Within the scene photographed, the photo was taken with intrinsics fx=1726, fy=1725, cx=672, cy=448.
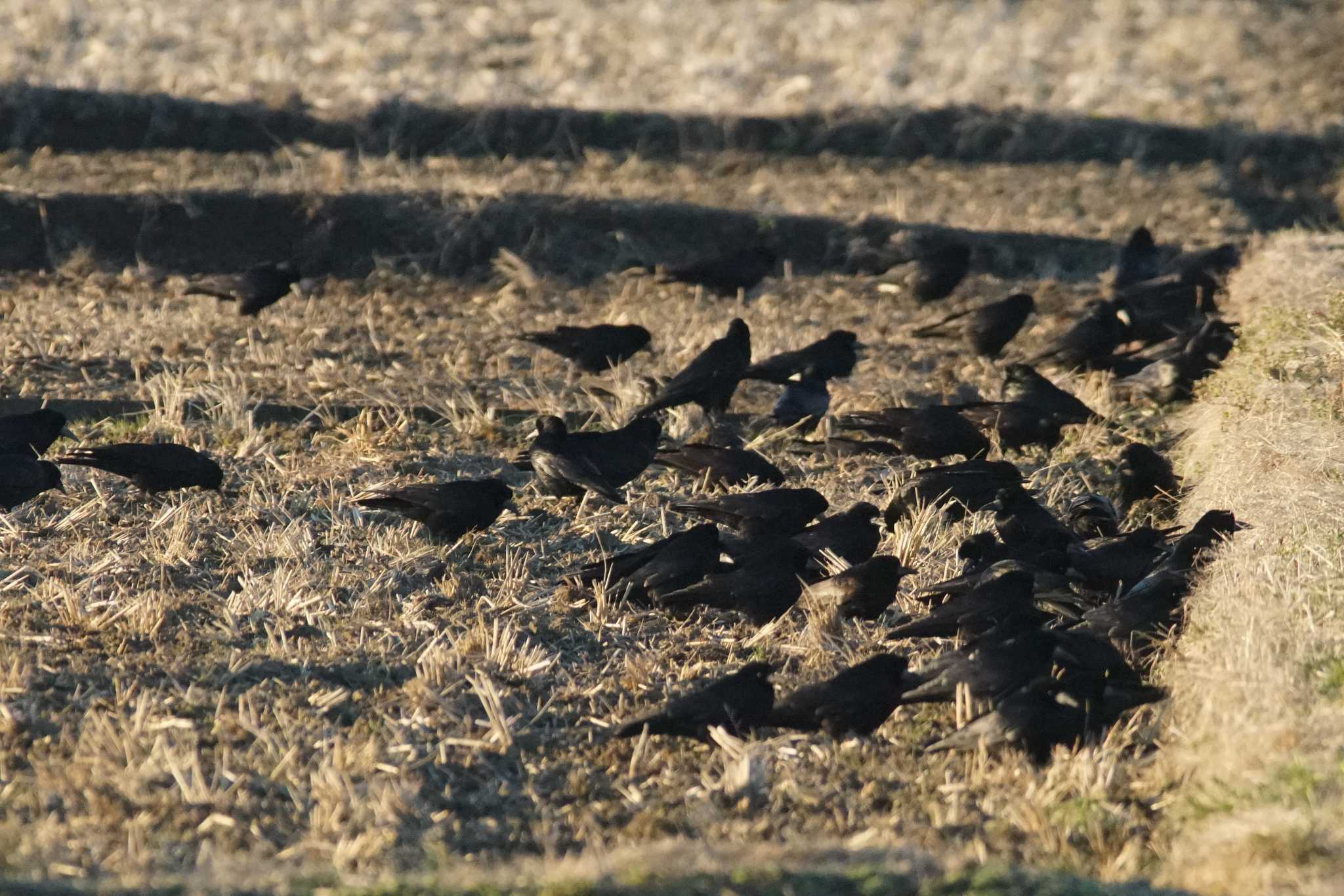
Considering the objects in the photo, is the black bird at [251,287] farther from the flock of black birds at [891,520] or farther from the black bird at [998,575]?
the black bird at [998,575]

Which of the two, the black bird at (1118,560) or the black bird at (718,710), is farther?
the black bird at (1118,560)

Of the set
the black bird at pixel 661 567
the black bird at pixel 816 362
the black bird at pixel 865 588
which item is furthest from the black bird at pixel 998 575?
the black bird at pixel 816 362

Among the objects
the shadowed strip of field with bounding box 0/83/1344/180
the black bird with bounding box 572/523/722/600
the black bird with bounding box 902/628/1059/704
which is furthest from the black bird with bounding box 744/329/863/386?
the shadowed strip of field with bounding box 0/83/1344/180

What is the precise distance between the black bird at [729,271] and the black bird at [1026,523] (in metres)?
3.86

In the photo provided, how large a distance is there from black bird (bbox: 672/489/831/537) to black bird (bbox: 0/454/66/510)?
2.80m

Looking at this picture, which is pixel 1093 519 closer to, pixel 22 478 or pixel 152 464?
pixel 152 464

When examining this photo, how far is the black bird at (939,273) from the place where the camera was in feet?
39.2

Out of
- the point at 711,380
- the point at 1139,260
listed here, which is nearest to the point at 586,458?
the point at 711,380

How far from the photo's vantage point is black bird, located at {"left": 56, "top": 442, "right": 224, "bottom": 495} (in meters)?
7.75

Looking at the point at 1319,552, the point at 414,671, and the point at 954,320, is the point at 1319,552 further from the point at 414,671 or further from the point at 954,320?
the point at 954,320

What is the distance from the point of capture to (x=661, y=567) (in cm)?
703

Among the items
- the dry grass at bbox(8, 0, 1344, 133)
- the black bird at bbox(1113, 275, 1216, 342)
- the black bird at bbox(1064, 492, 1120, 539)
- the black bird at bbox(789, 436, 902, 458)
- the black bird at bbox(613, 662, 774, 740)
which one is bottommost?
the black bird at bbox(789, 436, 902, 458)

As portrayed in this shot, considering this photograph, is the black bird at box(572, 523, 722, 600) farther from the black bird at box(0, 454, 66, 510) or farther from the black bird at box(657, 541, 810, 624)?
the black bird at box(0, 454, 66, 510)

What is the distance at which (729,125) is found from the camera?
1574cm
